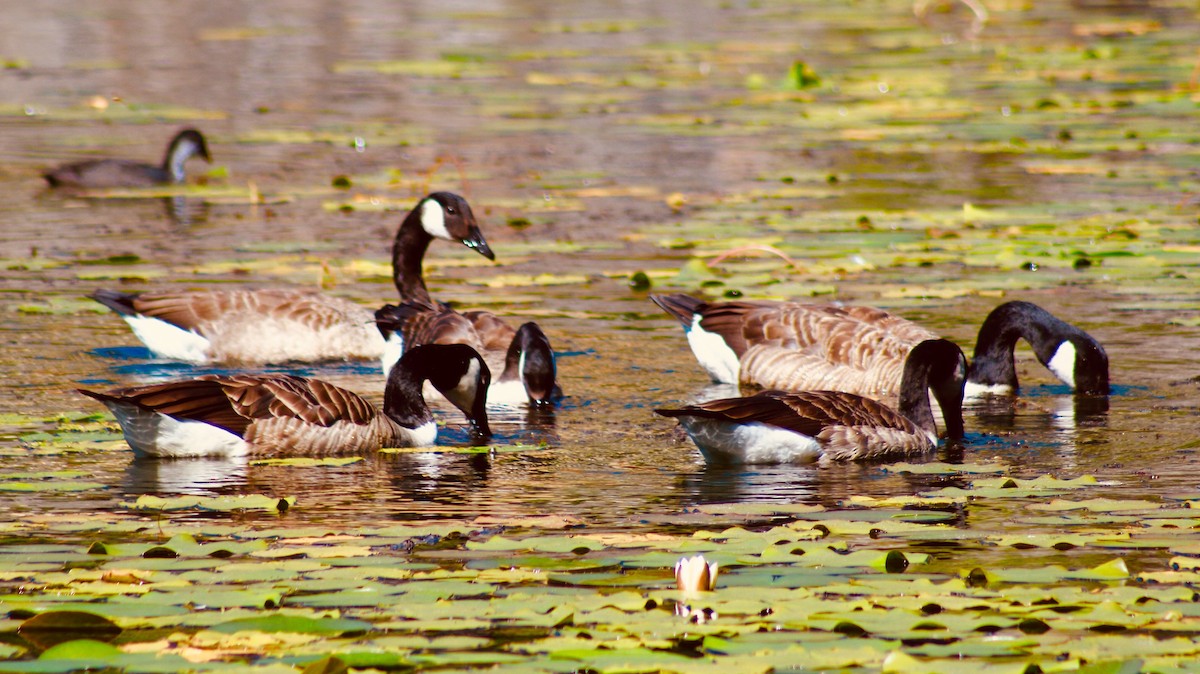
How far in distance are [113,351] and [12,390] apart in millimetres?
1943

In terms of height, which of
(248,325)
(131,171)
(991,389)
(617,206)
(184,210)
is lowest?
(991,389)

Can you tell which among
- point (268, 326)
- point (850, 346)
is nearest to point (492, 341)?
point (268, 326)

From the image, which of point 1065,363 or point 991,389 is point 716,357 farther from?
point 1065,363

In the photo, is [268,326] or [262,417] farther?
[268,326]

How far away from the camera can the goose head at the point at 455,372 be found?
1146 centimetres

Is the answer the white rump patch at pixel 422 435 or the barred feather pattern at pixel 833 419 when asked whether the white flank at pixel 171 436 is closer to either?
the white rump patch at pixel 422 435

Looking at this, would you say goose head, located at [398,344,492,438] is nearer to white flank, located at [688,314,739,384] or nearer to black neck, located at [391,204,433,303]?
white flank, located at [688,314,739,384]

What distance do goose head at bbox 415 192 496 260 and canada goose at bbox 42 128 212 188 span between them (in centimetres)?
738

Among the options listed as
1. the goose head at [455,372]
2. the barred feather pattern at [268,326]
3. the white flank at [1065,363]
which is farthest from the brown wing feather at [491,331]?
the white flank at [1065,363]

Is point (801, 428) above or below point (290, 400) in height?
below

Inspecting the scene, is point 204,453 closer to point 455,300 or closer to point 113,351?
point 113,351

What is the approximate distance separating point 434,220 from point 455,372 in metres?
3.77

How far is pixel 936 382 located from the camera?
11422 millimetres

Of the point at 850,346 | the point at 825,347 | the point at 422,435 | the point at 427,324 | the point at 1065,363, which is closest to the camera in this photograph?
the point at 422,435
